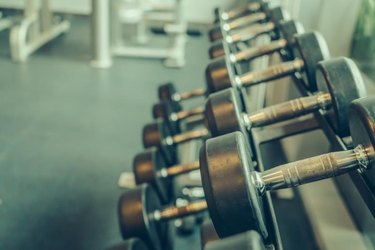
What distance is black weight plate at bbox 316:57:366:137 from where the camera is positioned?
2.23ft

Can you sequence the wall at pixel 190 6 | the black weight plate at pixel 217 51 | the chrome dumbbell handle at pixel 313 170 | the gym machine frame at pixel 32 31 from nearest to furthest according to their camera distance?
the chrome dumbbell handle at pixel 313 170
the black weight plate at pixel 217 51
the gym machine frame at pixel 32 31
the wall at pixel 190 6

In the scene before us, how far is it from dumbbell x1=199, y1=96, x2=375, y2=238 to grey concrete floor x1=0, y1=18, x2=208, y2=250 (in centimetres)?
93

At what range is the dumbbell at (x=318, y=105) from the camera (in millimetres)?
683

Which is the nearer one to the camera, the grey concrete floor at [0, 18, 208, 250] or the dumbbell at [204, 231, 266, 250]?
the dumbbell at [204, 231, 266, 250]

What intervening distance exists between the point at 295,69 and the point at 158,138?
1.55ft

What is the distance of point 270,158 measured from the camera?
1417 mm

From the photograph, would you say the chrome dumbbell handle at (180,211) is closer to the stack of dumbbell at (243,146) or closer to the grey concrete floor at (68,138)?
the stack of dumbbell at (243,146)

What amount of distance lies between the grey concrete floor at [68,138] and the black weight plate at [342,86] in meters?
0.91

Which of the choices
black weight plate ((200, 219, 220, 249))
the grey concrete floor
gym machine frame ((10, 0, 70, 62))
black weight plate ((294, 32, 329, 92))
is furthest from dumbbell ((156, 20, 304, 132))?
gym machine frame ((10, 0, 70, 62))

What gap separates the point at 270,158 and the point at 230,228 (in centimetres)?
93

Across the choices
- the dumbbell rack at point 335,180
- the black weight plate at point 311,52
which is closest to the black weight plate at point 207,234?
the dumbbell rack at point 335,180

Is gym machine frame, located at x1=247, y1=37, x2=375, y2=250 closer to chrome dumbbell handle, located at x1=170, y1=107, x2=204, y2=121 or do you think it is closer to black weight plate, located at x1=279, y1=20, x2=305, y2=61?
black weight plate, located at x1=279, y1=20, x2=305, y2=61

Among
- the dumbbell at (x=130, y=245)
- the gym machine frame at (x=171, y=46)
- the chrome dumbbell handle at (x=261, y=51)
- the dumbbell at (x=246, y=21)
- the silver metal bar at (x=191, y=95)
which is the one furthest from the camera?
the gym machine frame at (x=171, y=46)

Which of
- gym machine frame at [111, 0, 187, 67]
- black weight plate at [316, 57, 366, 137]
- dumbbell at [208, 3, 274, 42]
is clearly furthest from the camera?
gym machine frame at [111, 0, 187, 67]
